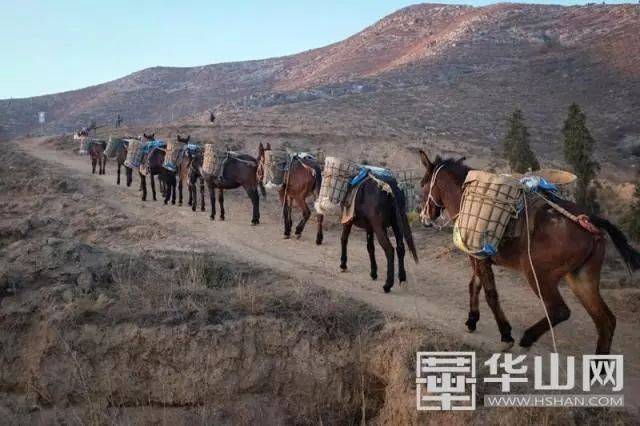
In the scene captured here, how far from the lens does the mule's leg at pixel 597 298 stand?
18.6ft

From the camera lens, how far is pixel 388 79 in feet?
178

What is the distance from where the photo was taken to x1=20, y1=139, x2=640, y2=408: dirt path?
6861 millimetres

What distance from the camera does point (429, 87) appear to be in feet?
164

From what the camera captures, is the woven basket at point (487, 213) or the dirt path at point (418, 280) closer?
the woven basket at point (487, 213)

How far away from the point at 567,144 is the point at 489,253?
1568cm

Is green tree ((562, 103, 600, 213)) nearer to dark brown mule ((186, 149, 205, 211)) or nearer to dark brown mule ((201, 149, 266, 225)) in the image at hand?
dark brown mule ((201, 149, 266, 225))

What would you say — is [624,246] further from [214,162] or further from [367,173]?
[214,162]

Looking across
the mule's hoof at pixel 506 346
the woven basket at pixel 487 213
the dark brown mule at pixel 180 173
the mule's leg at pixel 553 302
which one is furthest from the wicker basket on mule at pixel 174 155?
the mule's leg at pixel 553 302

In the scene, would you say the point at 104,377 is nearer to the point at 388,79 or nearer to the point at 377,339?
the point at 377,339

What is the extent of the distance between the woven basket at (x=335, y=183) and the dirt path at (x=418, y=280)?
1344 mm

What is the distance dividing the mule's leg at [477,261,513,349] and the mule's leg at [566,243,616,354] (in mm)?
1006

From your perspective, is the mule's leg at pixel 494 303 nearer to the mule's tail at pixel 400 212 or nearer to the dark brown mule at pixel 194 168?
the mule's tail at pixel 400 212

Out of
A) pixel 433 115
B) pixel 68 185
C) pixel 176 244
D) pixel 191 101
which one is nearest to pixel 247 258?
pixel 176 244

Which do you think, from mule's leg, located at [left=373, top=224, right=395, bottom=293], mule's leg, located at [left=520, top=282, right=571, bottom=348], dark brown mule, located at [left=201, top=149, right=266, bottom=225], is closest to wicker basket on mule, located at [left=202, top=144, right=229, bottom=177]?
dark brown mule, located at [left=201, top=149, right=266, bottom=225]
